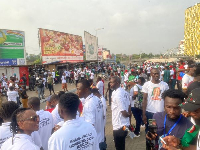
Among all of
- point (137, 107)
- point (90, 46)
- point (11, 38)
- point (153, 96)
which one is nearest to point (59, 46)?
point (11, 38)

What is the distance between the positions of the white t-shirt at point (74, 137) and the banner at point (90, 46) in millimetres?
30318

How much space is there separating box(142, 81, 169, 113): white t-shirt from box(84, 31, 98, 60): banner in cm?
2836

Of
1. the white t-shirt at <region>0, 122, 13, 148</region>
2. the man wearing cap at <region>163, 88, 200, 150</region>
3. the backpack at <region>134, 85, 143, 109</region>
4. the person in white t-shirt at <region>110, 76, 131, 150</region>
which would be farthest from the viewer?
the backpack at <region>134, 85, 143, 109</region>

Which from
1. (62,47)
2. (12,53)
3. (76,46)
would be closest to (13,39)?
(12,53)

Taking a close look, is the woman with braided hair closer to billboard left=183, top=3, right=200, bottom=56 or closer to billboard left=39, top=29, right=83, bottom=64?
billboard left=39, top=29, right=83, bottom=64

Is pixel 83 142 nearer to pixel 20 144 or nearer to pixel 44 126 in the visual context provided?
pixel 20 144

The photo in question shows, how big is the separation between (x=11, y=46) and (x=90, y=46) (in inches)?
639

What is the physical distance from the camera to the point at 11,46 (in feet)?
67.2

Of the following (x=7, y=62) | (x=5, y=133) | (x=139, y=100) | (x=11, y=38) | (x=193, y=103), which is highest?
(x=11, y=38)

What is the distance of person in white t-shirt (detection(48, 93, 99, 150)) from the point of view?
1.87 metres

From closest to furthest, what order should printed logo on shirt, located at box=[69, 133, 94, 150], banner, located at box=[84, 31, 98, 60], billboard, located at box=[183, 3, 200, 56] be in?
1. printed logo on shirt, located at box=[69, 133, 94, 150]
2. banner, located at box=[84, 31, 98, 60]
3. billboard, located at box=[183, 3, 200, 56]

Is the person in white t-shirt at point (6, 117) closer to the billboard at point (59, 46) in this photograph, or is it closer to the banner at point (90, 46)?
the billboard at point (59, 46)

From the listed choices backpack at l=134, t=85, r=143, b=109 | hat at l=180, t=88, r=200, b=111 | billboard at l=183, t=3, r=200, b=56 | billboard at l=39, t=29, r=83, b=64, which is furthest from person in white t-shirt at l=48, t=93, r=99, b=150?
billboard at l=183, t=3, r=200, b=56

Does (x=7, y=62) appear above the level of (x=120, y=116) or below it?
above
